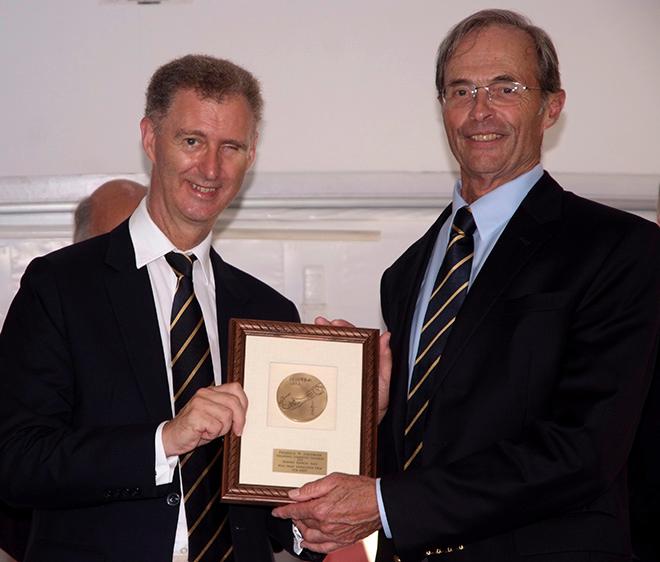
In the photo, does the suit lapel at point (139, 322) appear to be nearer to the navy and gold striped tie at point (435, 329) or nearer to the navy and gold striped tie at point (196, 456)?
the navy and gold striped tie at point (196, 456)

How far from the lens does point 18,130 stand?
4.54 metres

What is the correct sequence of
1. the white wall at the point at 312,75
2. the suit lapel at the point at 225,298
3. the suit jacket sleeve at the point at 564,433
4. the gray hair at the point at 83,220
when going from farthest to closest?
the white wall at the point at 312,75, the gray hair at the point at 83,220, the suit lapel at the point at 225,298, the suit jacket sleeve at the point at 564,433

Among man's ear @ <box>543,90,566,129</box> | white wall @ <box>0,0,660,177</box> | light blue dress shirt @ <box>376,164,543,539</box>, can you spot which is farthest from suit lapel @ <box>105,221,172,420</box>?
white wall @ <box>0,0,660,177</box>

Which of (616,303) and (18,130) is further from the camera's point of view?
(18,130)

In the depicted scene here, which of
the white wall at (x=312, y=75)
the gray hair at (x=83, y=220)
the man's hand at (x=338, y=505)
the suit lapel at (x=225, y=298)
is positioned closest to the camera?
the man's hand at (x=338, y=505)

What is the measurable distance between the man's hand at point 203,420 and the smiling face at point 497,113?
92 cm

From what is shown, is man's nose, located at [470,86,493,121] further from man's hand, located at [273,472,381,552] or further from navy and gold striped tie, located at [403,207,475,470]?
man's hand, located at [273,472,381,552]

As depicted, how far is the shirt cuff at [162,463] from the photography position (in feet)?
8.34

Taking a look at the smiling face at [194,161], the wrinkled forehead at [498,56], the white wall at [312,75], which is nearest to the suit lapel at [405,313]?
the wrinkled forehead at [498,56]

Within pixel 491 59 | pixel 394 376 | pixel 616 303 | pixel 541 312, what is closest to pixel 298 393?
pixel 394 376

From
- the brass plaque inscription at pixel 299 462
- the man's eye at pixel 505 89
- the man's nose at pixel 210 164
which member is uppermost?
the man's eye at pixel 505 89

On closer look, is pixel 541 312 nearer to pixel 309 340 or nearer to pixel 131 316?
pixel 309 340

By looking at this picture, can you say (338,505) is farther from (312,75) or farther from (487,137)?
(312,75)

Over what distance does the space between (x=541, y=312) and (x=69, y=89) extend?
8.69ft
